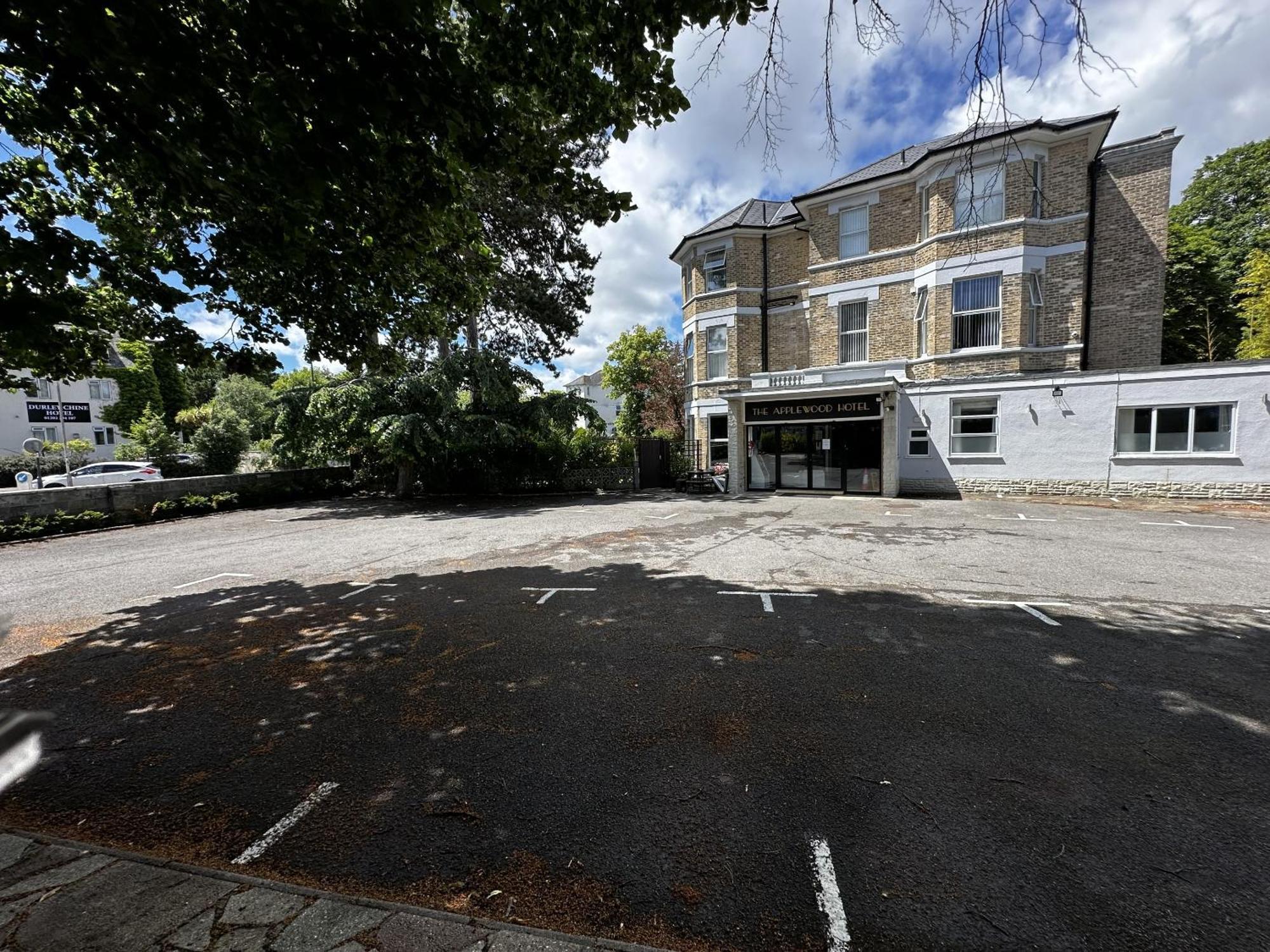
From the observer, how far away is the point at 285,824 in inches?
102

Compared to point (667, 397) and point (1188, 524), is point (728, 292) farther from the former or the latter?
point (1188, 524)

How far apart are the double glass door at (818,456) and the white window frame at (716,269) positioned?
21.1ft

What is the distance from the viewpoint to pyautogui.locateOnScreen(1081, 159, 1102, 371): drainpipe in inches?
579

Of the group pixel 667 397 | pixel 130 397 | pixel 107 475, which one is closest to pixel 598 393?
pixel 667 397

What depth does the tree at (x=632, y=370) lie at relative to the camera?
3716 centimetres

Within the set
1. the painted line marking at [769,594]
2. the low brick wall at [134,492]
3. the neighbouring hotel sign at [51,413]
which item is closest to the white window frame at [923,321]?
the painted line marking at [769,594]

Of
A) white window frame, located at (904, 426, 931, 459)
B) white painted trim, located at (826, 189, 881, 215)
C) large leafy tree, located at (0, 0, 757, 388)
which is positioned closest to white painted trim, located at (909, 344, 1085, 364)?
white window frame, located at (904, 426, 931, 459)

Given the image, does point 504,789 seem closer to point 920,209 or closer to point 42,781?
point 42,781

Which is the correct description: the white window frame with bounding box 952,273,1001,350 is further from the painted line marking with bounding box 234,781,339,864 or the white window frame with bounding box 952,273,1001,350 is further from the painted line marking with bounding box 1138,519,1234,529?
the painted line marking with bounding box 234,781,339,864

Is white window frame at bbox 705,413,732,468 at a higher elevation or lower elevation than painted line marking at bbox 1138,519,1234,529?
higher

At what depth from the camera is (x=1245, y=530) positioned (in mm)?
9648

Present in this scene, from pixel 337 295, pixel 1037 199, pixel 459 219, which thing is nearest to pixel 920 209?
pixel 1037 199

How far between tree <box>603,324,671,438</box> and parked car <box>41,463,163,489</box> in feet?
84.4

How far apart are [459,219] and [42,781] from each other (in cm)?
605
